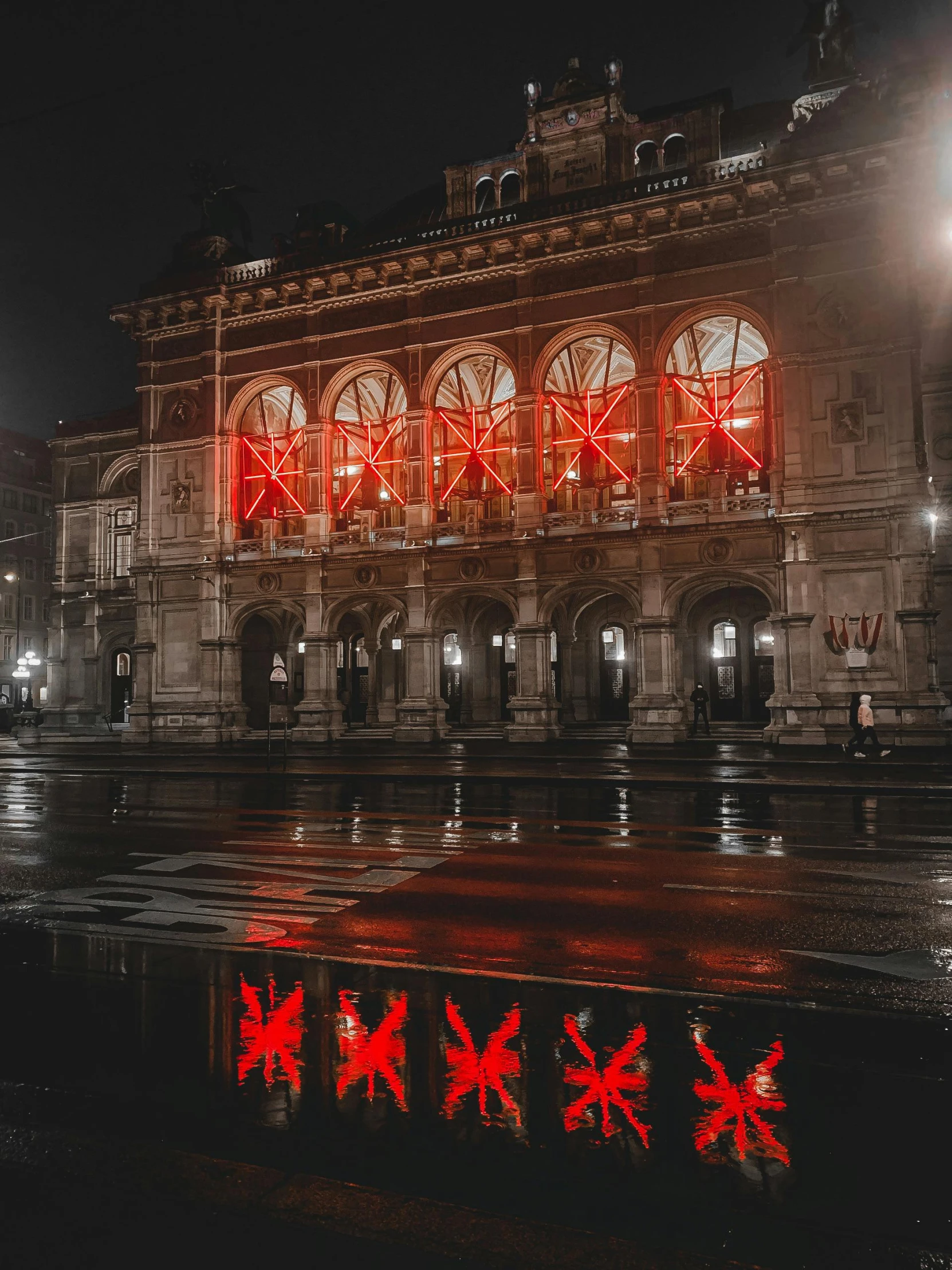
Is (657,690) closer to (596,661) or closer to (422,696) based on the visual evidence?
(422,696)

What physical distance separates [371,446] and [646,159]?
14633 millimetres

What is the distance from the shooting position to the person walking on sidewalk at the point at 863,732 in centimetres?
2288

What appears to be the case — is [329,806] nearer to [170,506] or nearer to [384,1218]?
[384,1218]

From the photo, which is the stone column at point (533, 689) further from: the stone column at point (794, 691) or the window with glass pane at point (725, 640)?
the window with glass pane at point (725, 640)

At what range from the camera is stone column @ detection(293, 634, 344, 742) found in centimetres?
3294

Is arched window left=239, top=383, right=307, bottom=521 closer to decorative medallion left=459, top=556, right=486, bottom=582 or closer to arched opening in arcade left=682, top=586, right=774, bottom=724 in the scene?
decorative medallion left=459, top=556, right=486, bottom=582

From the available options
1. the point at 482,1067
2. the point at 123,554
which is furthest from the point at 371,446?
the point at 482,1067

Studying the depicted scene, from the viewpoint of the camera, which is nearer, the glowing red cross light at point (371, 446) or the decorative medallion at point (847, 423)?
the decorative medallion at point (847, 423)

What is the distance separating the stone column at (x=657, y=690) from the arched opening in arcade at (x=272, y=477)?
14281 millimetres

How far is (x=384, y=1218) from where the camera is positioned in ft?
10.1

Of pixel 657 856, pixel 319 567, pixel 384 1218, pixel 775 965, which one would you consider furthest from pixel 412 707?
pixel 384 1218

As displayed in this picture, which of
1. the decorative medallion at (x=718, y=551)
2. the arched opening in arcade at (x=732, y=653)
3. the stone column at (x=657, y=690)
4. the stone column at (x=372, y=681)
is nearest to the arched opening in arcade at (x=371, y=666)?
the stone column at (x=372, y=681)

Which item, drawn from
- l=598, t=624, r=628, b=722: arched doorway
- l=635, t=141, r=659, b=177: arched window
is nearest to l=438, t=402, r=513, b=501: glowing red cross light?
l=598, t=624, r=628, b=722: arched doorway

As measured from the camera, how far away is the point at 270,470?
3494 cm
